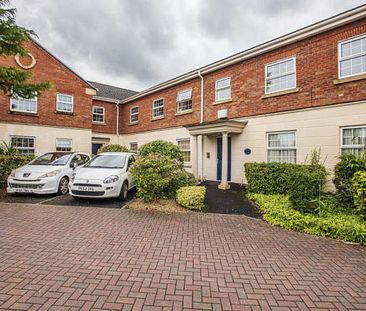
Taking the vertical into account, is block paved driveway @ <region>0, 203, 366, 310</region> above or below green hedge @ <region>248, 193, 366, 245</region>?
below

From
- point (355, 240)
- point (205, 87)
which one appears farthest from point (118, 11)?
point (355, 240)

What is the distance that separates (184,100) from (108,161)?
301 inches

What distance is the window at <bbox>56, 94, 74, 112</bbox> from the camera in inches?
674

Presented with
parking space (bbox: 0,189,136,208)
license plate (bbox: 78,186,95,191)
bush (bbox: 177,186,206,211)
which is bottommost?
parking space (bbox: 0,189,136,208)

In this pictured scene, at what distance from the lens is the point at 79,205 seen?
786 centimetres

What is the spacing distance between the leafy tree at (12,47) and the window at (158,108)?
8636 mm

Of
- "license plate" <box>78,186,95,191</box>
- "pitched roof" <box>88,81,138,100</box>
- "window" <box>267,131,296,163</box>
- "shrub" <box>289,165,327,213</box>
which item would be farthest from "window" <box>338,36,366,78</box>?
"pitched roof" <box>88,81,138,100</box>

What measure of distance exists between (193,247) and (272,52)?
973 centimetres

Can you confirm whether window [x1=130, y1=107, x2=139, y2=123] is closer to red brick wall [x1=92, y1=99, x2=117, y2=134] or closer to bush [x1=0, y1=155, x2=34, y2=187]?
red brick wall [x1=92, y1=99, x2=117, y2=134]

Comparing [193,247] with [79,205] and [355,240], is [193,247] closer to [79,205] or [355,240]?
[355,240]

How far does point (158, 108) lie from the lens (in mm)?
17656

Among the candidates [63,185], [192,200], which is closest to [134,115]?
[63,185]

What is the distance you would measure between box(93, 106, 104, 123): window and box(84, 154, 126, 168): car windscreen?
462 inches

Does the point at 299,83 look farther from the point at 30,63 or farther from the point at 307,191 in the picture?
the point at 30,63
